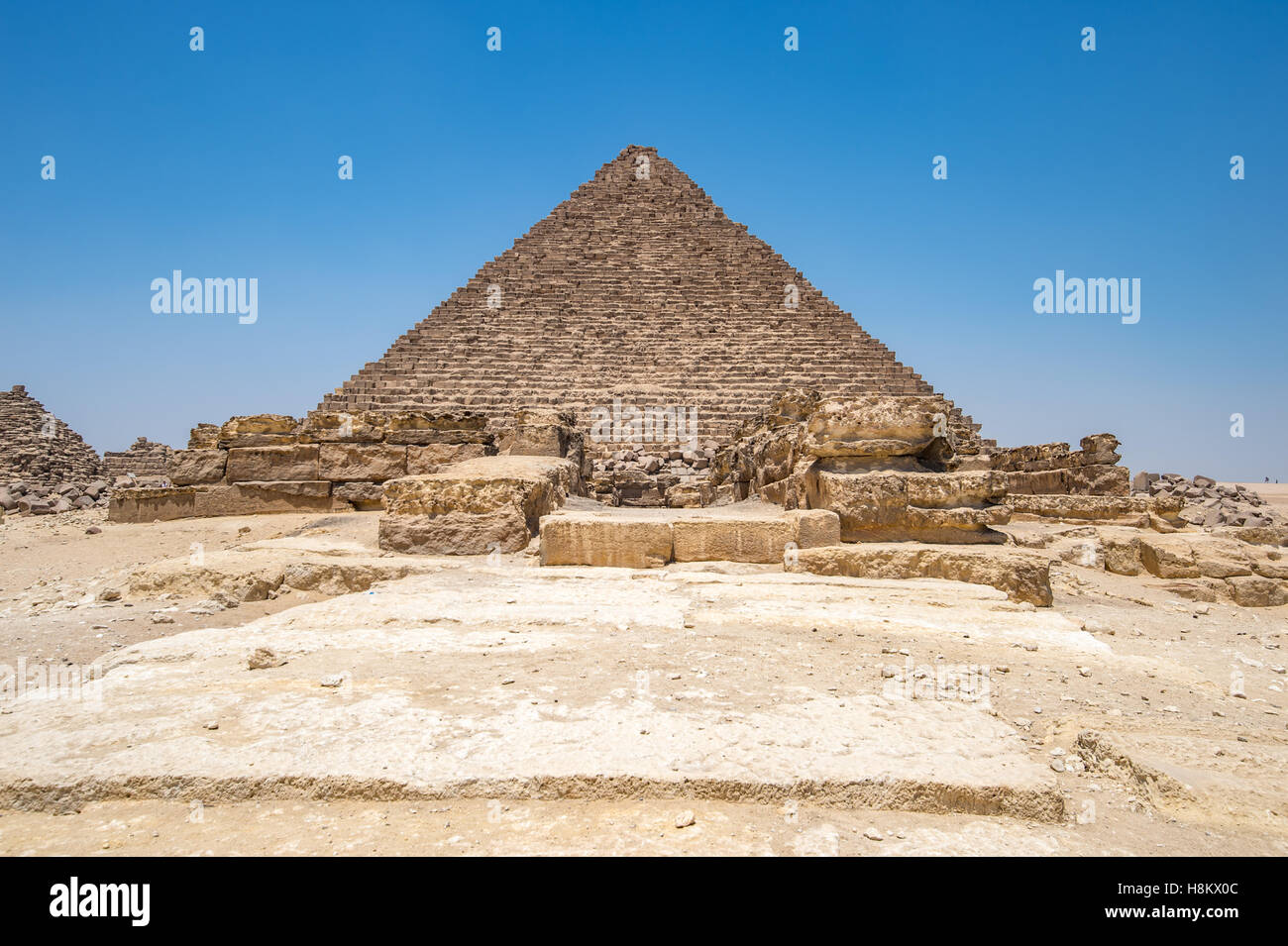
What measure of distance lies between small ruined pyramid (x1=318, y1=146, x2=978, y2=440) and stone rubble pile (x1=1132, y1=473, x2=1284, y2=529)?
6.72 meters

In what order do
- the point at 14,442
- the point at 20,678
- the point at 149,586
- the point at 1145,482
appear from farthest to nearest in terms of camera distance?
the point at 14,442 < the point at 1145,482 < the point at 149,586 < the point at 20,678

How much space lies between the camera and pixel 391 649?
7.88 feet

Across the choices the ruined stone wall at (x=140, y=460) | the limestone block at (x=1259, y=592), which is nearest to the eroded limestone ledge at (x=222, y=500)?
the limestone block at (x=1259, y=592)

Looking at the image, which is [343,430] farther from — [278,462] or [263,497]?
[263,497]

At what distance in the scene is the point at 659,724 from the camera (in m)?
1.76

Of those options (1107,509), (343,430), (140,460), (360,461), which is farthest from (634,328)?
(1107,509)

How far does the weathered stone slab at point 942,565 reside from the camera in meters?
3.41

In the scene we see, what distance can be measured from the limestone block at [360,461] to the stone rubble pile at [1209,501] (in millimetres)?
9020

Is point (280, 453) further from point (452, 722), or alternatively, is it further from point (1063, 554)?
point (1063, 554)

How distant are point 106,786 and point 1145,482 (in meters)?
21.9

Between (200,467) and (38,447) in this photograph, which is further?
(38,447)

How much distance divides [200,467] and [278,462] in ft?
Answer: 2.97

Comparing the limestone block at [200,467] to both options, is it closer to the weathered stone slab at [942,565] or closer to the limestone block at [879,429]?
the limestone block at [879,429]
